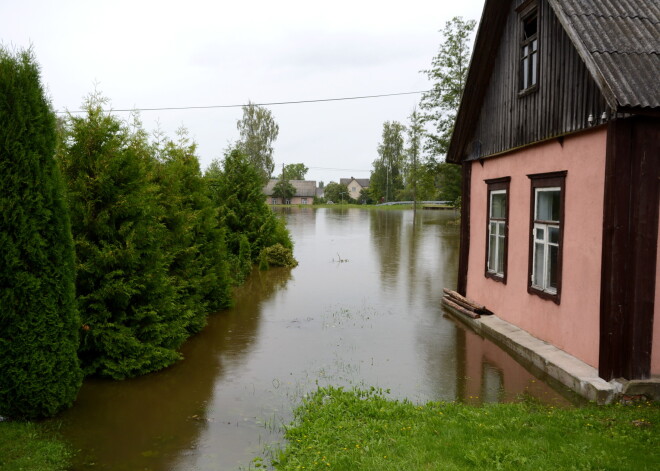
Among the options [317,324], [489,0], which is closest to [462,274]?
[317,324]

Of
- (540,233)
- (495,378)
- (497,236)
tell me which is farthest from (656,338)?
(497,236)

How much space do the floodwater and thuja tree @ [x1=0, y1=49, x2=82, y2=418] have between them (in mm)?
704

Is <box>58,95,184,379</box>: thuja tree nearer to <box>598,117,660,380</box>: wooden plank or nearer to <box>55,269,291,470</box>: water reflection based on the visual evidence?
<box>55,269,291,470</box>: water reflection

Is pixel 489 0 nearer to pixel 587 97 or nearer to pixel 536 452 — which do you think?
pixel 587 97

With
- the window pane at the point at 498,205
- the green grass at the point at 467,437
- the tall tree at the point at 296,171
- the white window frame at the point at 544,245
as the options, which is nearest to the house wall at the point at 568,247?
the white window frame at the point at 544,245

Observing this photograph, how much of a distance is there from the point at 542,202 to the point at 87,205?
7329 mm

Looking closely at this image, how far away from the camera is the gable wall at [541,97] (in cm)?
763

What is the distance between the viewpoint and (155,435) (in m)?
5.93

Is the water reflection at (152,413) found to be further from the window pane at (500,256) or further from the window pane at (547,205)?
the window pane at (547,205)

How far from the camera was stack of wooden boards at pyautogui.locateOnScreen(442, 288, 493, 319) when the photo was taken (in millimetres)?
11438

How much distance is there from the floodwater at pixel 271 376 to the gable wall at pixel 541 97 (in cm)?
386

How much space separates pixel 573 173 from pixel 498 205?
3411mm

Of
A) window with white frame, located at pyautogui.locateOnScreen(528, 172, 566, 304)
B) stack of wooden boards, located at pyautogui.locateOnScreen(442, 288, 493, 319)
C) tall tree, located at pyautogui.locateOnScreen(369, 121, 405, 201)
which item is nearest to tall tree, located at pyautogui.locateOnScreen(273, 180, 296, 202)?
tall tree, located at pyautogui.locateOnScreen(369, 121, 405, 201)

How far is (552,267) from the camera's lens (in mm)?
8773
